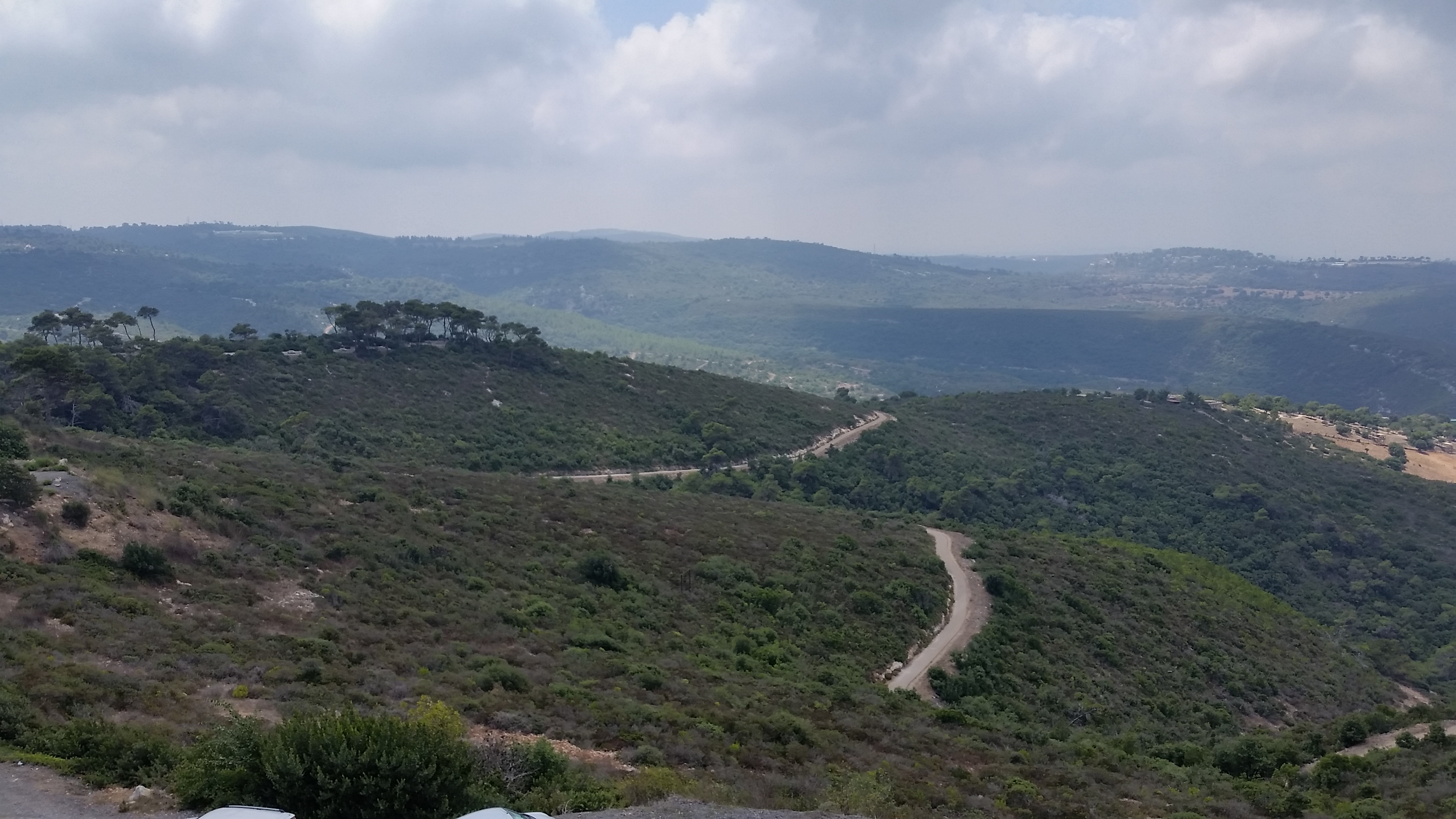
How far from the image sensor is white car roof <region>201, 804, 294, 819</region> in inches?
348

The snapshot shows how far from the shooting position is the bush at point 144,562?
22.2m

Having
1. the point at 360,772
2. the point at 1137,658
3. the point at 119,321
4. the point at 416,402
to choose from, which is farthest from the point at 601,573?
the point at 119,321

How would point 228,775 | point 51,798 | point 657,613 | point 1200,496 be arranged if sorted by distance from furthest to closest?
point 1200,496, point 657,613, point 51,798, point 228,775

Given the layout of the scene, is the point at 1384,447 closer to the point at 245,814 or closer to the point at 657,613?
the point at 657,613

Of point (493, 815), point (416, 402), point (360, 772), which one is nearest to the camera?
point (493, 815)

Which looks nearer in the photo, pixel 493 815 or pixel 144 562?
pixel 493 815

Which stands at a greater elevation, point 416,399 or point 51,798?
point 51,798

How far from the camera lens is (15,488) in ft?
74.8

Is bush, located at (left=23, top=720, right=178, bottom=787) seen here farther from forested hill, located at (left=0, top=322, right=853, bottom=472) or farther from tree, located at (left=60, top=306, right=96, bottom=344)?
tree, located at (left=60, top=306, right=96, bottom=344)

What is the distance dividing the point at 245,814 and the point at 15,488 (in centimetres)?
1986

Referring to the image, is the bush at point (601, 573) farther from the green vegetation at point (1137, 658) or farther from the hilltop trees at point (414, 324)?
the hilltop trees at point (414, 324)

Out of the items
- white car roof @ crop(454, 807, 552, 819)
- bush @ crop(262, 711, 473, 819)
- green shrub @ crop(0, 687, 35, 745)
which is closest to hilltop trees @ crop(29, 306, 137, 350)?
green shrub @ crop(0, 687, 35, 745)

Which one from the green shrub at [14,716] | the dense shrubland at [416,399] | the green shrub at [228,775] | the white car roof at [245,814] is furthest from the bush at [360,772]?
the dense shrubland at [416,399]

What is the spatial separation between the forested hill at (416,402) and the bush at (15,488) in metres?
20.6
